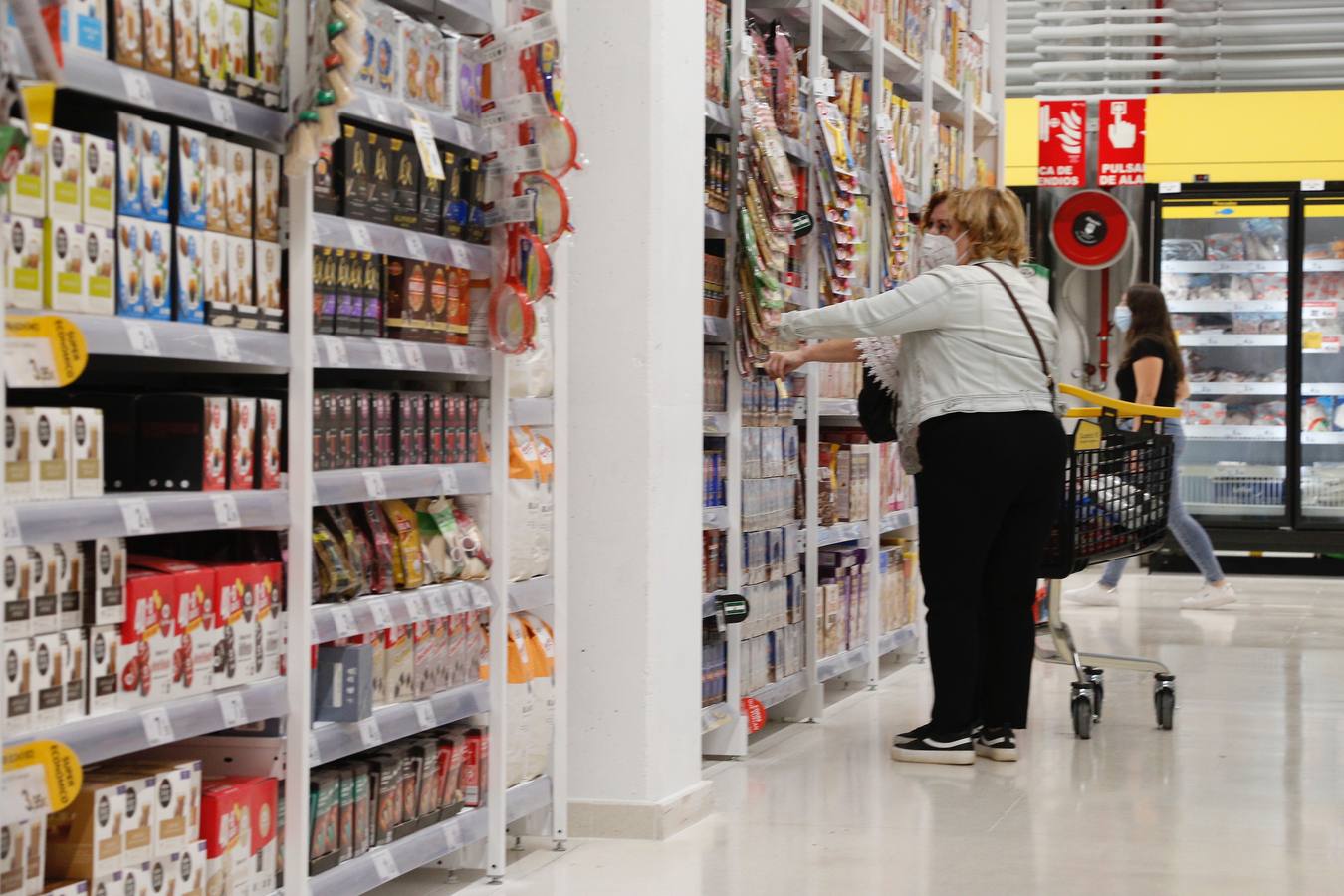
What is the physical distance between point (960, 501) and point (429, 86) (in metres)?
2.11

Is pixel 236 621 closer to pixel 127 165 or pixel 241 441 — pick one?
pixel 241 441

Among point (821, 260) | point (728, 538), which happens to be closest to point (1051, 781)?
point (728, 538)

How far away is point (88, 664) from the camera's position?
2.53 meters

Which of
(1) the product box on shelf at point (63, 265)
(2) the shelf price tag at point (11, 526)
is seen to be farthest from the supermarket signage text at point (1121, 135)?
(2) the shelf price tag at point (11, 526)

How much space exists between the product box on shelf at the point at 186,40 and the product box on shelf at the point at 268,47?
0.17 meters

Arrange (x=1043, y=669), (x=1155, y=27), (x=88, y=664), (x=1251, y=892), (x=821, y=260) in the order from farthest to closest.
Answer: (x=1155, y=27)
(x=1043, y=669)
(x=821, y=260)
(x=1251, y=892)
(x=88, y=664)

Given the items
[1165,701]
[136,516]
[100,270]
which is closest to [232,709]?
[136,516]

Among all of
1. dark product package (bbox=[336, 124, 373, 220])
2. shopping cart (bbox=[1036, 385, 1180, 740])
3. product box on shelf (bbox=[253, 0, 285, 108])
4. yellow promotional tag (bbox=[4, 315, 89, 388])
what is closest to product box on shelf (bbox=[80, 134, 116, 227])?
yellow promotional tag (bbox=[4, 315, 89, 388])

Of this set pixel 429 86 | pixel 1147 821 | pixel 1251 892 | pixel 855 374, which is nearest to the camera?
pixel 429 86

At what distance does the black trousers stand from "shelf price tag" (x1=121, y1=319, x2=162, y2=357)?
2791 millimetres

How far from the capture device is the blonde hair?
5.07 meters

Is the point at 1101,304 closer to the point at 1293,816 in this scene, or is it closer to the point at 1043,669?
the point at 1043,669

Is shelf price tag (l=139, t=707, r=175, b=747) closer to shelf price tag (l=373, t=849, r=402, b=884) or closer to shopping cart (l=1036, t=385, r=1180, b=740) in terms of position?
shelf price tag (l=373, t=849, r=402, b=884)

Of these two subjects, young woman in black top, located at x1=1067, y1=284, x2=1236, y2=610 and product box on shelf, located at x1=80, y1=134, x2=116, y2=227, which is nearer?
product box on shelf, located at x1=80, y1=134, x2=116, y2=227
